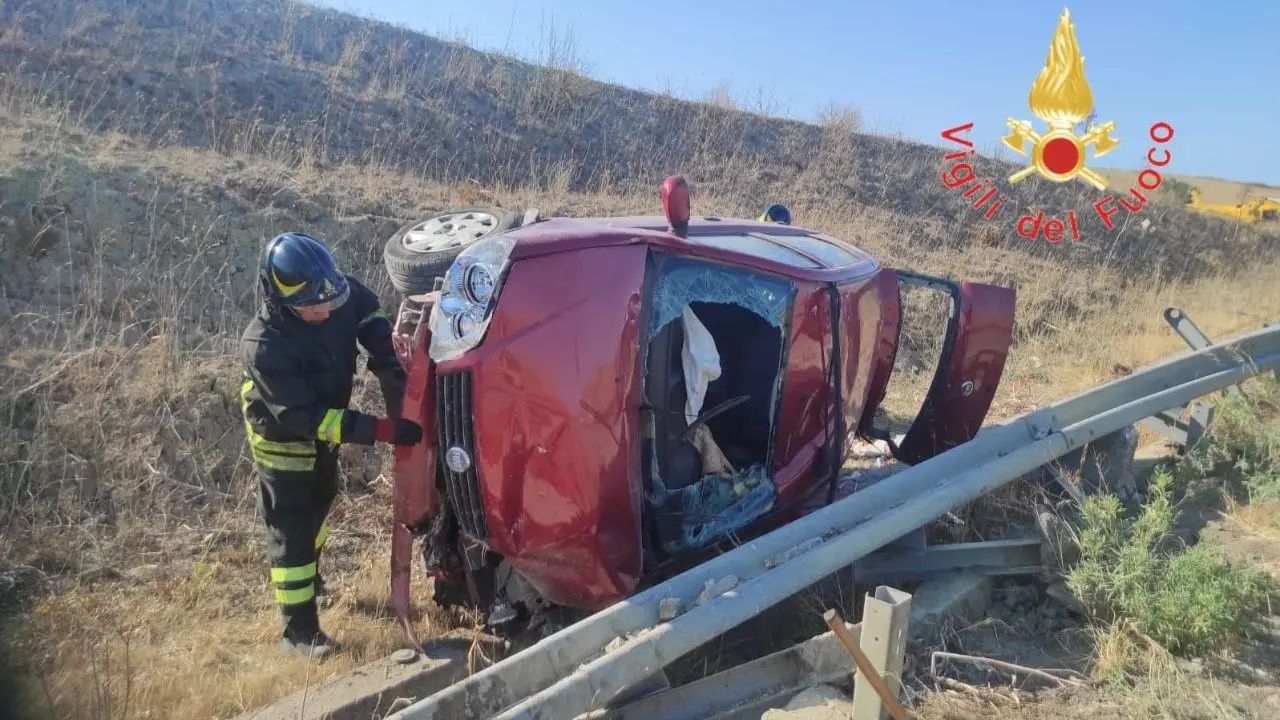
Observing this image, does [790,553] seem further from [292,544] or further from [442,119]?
[442,119]

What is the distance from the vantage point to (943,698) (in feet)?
9.20

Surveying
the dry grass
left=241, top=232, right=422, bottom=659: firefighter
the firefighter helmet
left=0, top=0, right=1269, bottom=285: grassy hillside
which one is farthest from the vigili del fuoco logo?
the dry grass

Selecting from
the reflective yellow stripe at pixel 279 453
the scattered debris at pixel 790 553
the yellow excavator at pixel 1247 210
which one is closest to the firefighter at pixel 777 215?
the scattered debris at pixel 790 553

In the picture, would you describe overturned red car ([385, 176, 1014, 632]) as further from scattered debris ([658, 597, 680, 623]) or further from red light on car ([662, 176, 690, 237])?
scattered debris ([658, 597, 680, 623])

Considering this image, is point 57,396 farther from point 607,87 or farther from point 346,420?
point 607,87

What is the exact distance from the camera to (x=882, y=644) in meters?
2.47

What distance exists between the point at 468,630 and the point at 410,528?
0.58m

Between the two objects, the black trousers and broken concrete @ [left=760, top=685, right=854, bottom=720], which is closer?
broken concrete @ [left=760, top=685, right=854, bottom=720]

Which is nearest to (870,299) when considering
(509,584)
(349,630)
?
(509,584)

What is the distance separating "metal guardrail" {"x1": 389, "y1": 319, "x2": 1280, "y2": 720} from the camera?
7.40 feet

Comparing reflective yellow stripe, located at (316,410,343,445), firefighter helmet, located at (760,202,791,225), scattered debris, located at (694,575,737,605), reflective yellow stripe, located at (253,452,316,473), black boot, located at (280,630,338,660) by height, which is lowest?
black boot, located at (280,630,338,660)

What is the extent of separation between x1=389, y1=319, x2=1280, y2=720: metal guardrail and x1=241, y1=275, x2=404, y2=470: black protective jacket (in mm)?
1103

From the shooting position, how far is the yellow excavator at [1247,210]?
19891 mm

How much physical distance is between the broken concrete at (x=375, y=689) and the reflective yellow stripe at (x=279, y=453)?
0.83m
